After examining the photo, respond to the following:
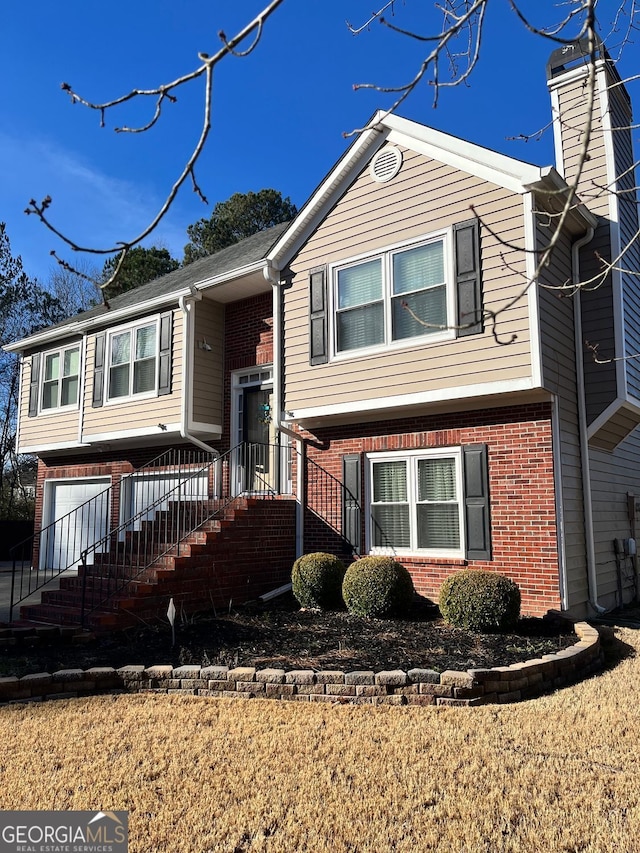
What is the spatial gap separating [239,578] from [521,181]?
264 inches

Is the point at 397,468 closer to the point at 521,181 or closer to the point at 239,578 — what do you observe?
the point at 239,578

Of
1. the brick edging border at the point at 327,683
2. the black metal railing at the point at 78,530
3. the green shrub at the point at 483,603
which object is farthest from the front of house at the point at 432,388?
the brick edging border at the point at 327,683

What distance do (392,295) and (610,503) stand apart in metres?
4.73

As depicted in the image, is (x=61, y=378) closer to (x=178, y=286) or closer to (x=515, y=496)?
(x=178, y=286)

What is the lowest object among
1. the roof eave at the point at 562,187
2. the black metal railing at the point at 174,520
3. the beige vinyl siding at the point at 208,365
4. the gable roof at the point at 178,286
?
the black metal railing at the point at 174,520

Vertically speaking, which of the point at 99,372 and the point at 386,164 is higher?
the point at 386,164

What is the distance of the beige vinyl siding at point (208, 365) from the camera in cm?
1258

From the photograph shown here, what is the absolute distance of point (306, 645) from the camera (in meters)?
7.07

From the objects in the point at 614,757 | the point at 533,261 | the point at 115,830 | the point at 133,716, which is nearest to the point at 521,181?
the point at 533,261

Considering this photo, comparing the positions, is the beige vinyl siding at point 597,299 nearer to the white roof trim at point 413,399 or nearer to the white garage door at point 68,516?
the white roof trim at point 413,399

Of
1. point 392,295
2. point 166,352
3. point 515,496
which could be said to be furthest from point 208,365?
point 515,496

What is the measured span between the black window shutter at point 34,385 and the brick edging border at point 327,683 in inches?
464

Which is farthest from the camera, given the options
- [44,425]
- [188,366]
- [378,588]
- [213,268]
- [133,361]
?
[44,425]

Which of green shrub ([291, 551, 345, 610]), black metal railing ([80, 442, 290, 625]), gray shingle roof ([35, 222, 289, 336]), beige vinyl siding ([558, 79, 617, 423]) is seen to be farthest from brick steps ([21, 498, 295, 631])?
beige vinyl siding ([558, 79, 617, 423])
